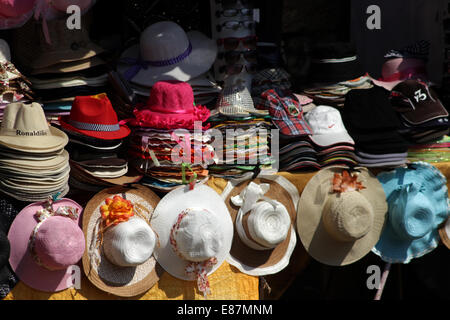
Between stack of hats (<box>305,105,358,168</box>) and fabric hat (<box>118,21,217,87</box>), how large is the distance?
3.06 ft

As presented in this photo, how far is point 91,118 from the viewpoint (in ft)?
13.1

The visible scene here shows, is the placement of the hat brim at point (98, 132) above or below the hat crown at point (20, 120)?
below

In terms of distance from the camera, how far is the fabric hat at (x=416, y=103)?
470 cm

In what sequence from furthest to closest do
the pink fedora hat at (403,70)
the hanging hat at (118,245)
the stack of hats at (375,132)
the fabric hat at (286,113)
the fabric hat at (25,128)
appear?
the pink fedora hat at (403,70), the stack of hats at (375,132), the fabric hat at (286,113), the hanging hat at (118,245), the fabric hat at (25,128)

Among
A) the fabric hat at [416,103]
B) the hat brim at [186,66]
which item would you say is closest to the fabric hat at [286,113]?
the hat brim at [186,66]

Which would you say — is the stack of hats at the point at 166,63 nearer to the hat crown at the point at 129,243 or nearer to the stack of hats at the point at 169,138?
the stack of hats at the point at 169,138

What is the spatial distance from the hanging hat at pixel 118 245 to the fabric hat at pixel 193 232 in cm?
10

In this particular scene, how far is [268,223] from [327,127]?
90 cm

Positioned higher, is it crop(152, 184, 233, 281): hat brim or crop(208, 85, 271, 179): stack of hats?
crop(208, 85, 271, 179): stack of hats

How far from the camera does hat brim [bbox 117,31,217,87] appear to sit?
14.8 ft

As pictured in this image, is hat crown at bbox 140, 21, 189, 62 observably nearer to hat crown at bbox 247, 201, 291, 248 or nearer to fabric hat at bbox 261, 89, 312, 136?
fabric hat at bbox 261, 89, 312, 136

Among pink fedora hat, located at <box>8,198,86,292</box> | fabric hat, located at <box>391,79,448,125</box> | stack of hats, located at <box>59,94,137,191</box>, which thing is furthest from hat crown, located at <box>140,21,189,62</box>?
fabric hat, located at <box>391,79,448,125</box>

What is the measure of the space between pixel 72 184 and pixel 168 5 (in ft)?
6.08

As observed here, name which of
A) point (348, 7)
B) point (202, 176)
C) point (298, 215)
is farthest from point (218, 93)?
point (348, 7)
